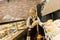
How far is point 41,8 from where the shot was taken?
2475mm

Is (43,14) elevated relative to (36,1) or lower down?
lower down

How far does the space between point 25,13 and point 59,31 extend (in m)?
2.73

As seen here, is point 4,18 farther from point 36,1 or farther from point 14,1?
point 36,1

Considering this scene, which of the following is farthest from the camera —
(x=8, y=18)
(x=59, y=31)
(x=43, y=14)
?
(x=8, y=18)

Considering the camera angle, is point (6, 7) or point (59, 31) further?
point (6, 7)

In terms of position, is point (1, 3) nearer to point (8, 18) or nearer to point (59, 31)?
point (8, 18)

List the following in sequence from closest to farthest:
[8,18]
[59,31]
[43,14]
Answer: [59,31]
[43,14]
[8,18]

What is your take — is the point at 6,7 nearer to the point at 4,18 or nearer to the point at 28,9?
the point at 4,18

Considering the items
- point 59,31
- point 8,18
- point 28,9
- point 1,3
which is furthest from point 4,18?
point 59,31

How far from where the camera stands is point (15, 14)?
382cm

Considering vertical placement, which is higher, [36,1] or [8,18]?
[36,1]

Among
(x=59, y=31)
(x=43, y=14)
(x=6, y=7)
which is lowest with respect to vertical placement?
(x=59, y=31)

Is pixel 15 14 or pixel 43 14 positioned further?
pixel 15 14

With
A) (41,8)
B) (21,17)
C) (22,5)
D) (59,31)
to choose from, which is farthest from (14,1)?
(59,31)
